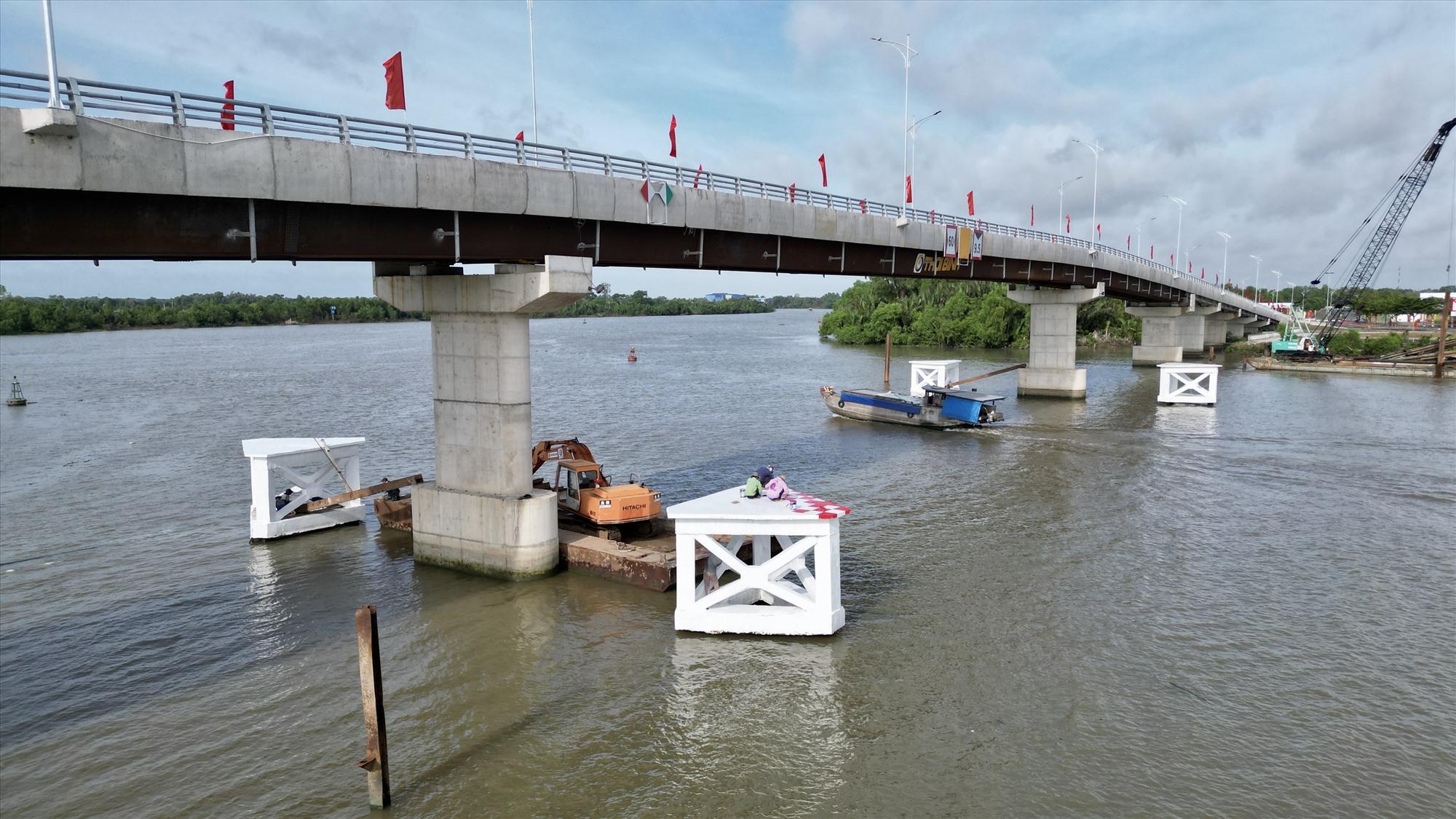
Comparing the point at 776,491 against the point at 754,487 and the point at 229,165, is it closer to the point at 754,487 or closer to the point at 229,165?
the point at 754,487

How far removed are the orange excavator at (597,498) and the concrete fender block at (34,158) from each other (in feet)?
40.9

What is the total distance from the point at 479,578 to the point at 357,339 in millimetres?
129676

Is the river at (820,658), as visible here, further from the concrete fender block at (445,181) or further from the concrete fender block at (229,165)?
the concrete fender block at (445,181)

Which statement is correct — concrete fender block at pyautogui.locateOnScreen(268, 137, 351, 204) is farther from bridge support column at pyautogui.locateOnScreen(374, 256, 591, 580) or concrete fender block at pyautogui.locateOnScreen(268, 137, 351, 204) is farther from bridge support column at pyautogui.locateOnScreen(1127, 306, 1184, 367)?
bridge support column at pyautogui.locateOnScreen(1127, 306, 1184, 367)

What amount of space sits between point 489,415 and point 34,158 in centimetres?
1049

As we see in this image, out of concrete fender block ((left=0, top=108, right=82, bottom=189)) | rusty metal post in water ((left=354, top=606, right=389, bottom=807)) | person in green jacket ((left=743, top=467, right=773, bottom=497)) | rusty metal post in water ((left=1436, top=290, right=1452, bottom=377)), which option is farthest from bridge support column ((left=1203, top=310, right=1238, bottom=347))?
concrete fender block ((left=0, top=108, right=82, bottom=189))

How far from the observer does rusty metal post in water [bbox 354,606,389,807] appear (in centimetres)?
1210

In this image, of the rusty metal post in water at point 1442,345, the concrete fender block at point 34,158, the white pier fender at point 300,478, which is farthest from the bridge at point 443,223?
the rusty metal post in water at point 1442,345

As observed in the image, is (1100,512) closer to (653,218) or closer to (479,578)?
(653,218)

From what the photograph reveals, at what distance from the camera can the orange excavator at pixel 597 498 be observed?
2283 centimetres

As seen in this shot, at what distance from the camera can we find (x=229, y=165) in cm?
1591

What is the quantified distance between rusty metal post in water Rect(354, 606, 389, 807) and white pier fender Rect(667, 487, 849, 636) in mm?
6485

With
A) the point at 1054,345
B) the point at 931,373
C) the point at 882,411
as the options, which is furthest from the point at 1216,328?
the point at 882,411

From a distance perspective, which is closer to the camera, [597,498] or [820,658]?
[820,658]
